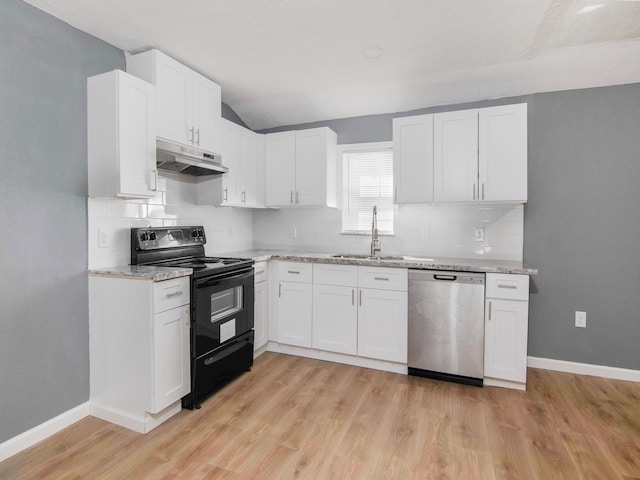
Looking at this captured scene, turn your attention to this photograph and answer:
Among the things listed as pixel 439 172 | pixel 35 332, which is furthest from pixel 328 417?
pixel 439 172

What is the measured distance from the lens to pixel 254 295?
3166 millimetres

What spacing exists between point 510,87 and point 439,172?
38.9 inches

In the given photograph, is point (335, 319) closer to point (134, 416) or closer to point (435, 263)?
point (435, 263)

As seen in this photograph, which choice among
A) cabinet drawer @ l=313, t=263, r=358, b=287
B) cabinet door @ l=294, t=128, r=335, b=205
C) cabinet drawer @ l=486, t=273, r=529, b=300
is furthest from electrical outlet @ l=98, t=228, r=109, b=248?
cabinet drawer @ l=486, t=273, r=529, b=300

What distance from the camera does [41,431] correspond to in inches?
81.0

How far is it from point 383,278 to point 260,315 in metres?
1.25

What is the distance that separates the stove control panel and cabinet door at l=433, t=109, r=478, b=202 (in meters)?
2.24

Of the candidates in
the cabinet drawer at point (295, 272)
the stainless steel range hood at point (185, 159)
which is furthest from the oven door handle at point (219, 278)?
the stainless steel range hood at point (185, 159)

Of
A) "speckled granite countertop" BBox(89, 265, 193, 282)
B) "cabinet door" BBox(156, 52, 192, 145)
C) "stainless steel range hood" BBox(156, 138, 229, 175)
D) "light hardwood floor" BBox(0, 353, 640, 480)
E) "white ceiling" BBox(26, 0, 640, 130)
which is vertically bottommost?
"light hardwood floor" BBox(0, 353, 640, 480)

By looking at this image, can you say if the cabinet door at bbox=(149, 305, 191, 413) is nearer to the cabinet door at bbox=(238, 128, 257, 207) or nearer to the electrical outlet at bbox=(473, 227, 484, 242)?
the cabinet door at bbox=(238, 128, 257, 207)

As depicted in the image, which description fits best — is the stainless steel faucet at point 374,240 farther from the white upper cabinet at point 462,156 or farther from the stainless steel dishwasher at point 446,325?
the stainless steel dishwasher at point 446,325

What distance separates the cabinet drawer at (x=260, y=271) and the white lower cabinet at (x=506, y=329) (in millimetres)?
2015

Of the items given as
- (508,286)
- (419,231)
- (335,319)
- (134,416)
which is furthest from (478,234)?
(134,416)

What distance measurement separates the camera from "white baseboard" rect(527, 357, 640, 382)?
9.38 feet
